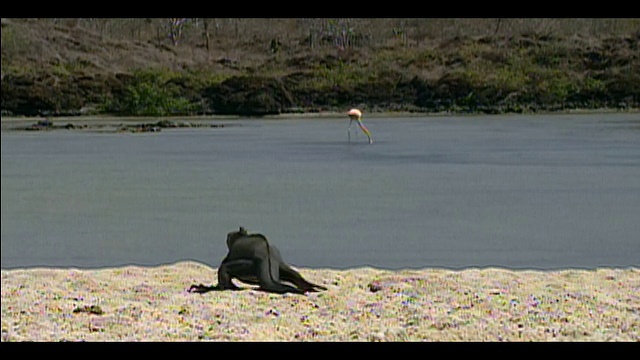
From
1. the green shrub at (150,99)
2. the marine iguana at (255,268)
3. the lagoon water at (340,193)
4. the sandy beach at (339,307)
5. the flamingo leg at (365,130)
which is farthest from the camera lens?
the flamingo leg at (365,130)

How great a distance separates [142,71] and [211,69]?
22.3 inches

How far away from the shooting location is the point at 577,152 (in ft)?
25.6

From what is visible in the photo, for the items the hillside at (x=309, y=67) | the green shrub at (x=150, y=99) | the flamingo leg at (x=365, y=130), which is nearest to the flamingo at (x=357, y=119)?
the flamingo leg at (x=365, y=130)

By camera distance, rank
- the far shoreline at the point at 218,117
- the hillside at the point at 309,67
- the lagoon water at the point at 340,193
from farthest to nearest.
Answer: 1. the far shoreline at the point at 218,117
2. the hillside at the point at 309,67
3. the lagoon water at the point at 340,193

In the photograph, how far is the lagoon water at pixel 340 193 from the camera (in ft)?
16.6

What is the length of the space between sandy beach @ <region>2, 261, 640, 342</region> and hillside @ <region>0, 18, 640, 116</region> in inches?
127

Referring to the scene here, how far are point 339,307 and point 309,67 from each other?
13.2 feet

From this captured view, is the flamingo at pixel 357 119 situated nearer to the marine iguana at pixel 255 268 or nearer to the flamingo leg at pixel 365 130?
the flamingo leg at pixel 365 130

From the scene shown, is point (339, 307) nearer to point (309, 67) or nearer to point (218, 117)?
point (309, 67)

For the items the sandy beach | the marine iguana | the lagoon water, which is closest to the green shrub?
the lagoon water

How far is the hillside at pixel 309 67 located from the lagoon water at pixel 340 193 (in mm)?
255

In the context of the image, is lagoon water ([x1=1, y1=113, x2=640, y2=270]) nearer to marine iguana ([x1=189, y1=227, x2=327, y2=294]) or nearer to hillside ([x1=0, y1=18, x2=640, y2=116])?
hillside ([x1=0, y1=18, x2=640, y2=116])
